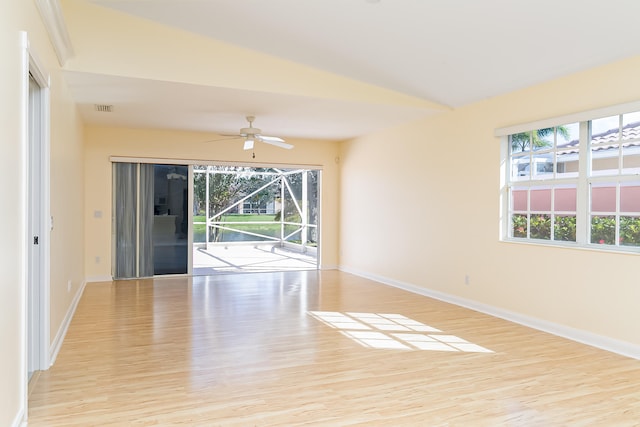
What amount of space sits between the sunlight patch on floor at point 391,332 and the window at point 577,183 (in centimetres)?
148

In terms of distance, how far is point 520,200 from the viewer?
490 centimetres

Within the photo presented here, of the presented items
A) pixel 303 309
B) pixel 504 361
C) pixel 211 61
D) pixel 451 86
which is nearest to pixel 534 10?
pixel 451 86

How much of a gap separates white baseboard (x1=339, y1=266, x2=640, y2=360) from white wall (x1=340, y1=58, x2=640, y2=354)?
0.03m

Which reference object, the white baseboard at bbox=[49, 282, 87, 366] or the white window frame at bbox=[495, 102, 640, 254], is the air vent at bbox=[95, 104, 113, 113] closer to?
the white baseboard at bbox=[49, 282, 87, 366]

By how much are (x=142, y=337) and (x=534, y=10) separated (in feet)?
13.4

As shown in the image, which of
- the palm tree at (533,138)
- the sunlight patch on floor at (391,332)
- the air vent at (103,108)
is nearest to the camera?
the sunlight patch on floor at (391,332)

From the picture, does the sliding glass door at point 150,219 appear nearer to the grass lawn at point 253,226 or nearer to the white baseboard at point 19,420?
the grass lawn at point 253,226

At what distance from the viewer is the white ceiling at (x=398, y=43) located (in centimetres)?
344

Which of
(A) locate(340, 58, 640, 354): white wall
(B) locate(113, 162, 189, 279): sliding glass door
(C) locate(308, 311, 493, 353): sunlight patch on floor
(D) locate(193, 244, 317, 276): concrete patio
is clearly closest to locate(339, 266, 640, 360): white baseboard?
(A) locate(340, 58, 640, 354): white wall

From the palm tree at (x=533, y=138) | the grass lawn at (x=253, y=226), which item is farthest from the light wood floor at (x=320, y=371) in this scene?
the grass lawn at (x=253, y=226)

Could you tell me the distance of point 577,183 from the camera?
13.9ft

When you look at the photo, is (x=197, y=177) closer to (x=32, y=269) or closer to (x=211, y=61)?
(x=211, y=61)

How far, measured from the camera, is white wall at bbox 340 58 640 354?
3.89 meters

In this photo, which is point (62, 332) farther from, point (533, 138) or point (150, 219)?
point (533, 138)
